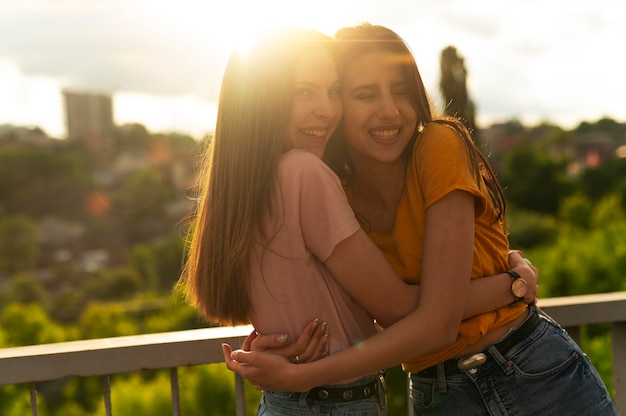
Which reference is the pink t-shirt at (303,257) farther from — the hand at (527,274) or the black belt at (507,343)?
the hand at (527,274)

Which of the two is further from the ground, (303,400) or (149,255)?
(303,400)

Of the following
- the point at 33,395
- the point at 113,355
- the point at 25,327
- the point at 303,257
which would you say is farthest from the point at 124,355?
the point at 25,327

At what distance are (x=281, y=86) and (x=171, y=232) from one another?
91480 mm

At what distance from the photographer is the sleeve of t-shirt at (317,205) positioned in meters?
1.52

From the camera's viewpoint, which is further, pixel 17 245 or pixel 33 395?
pixel 17 245

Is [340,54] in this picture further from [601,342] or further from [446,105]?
[601,342]

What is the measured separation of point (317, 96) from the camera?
66.2 inches

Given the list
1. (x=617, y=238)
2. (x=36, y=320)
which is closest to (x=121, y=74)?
(x=36, y=320)

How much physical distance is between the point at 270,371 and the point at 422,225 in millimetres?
463

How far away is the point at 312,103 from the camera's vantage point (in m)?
1.67

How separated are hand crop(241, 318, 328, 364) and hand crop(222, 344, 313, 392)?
0.02 metres

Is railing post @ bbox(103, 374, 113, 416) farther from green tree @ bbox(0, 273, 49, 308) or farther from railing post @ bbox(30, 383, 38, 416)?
green tree @ bbox(0, 273, 49, 308)

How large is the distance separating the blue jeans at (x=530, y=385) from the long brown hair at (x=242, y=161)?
0.54 metres

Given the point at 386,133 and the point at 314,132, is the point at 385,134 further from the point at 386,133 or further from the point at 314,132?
the point at 314,132
